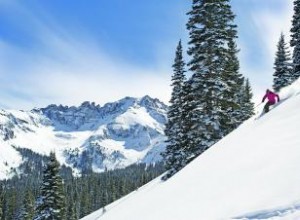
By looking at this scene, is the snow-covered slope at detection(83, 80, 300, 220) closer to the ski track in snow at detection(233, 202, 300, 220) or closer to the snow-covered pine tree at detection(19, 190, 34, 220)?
the ski track in snow at detection(233, 202, 300, 220)

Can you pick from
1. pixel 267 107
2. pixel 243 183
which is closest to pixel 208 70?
pixel 267 107

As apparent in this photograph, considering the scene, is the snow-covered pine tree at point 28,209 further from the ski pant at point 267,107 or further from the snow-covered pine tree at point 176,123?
the ski pant at point 267,107

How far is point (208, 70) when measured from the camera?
30.9m

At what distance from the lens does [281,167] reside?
1237 cm

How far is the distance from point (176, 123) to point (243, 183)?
30.5 metres

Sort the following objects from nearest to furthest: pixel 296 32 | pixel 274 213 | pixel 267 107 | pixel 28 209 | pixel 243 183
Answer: pixel 274 213
pixel 243 183
pixel 267 107
pixel 296 32
pixel 28 209

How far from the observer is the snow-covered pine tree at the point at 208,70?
30.4 meters

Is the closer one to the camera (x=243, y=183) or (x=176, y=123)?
(x=243, y=183)

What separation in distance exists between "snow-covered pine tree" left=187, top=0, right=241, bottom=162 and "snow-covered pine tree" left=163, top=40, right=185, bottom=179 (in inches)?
264

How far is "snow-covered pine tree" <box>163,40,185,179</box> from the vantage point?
3953 cm

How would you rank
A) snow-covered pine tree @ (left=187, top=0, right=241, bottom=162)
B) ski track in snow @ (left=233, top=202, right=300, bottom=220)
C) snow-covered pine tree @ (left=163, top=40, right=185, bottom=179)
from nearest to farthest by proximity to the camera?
1. ski track in snow @ (left=233, top=202, right=300, bottom=220)
2. snow-covered pine tree @ (left=187, top=0, right=241, bottom=162)
3. snow-covered pine tree @ (left=163, top=40, right=185, bottom=179)

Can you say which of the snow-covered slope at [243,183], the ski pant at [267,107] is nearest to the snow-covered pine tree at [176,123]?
the ski pant at [267,107]

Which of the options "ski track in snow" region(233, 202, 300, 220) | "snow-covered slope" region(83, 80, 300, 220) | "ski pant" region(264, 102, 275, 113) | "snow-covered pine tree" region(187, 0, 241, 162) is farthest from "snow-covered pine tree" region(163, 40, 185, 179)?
"ski track in snow" region(233, 202, 300, 220)

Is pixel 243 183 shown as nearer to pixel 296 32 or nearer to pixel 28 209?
pixel 296 32
